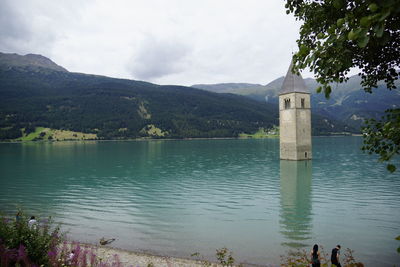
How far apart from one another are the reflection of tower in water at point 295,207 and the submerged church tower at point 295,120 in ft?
42.4

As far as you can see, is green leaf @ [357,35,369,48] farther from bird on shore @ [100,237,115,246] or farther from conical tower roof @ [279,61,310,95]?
conical tower roof @ [279,61,310,95]

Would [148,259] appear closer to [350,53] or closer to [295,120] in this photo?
[350,53]

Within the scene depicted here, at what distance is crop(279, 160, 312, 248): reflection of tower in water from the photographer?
18.8 metres

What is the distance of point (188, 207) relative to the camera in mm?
26781

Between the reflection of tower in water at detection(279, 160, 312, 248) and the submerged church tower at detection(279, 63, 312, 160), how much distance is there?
509 inches

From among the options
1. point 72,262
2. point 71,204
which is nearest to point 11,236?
point 72,262

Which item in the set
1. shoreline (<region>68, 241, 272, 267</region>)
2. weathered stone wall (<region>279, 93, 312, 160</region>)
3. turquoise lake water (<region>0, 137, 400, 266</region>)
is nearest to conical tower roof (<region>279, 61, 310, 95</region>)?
weathered stone wall (<region>279, 93, 312, 160</region>)

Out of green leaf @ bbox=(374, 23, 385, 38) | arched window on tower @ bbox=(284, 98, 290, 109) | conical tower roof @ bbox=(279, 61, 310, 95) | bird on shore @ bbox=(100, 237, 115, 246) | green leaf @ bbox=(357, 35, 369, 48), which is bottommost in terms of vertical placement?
bird on shore @ bbox=(100, 237, 115, 246)

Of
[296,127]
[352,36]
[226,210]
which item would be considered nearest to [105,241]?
[226,210]

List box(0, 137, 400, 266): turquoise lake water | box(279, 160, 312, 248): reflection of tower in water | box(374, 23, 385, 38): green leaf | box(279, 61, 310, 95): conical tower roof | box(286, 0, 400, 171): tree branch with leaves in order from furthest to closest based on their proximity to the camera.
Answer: box(279, 61, 310, 95): conical tower roof, box(279, 160, 312, 248): reflection of tower in water, box(0, 137, 400, 266): turquoise lake water, box(286, 0, 400, 171): tree branch with leaves, box(374, 23, 385, 38): green leaf

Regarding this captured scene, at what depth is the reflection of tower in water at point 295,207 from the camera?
739 inches

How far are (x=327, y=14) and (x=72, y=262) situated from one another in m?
11.1

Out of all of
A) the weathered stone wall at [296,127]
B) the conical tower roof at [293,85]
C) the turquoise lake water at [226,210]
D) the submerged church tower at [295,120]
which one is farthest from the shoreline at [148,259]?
the conical tower roof at [293,85]

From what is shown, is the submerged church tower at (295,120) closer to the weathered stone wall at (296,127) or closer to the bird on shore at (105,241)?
the weathered stone wall at (296,127)
